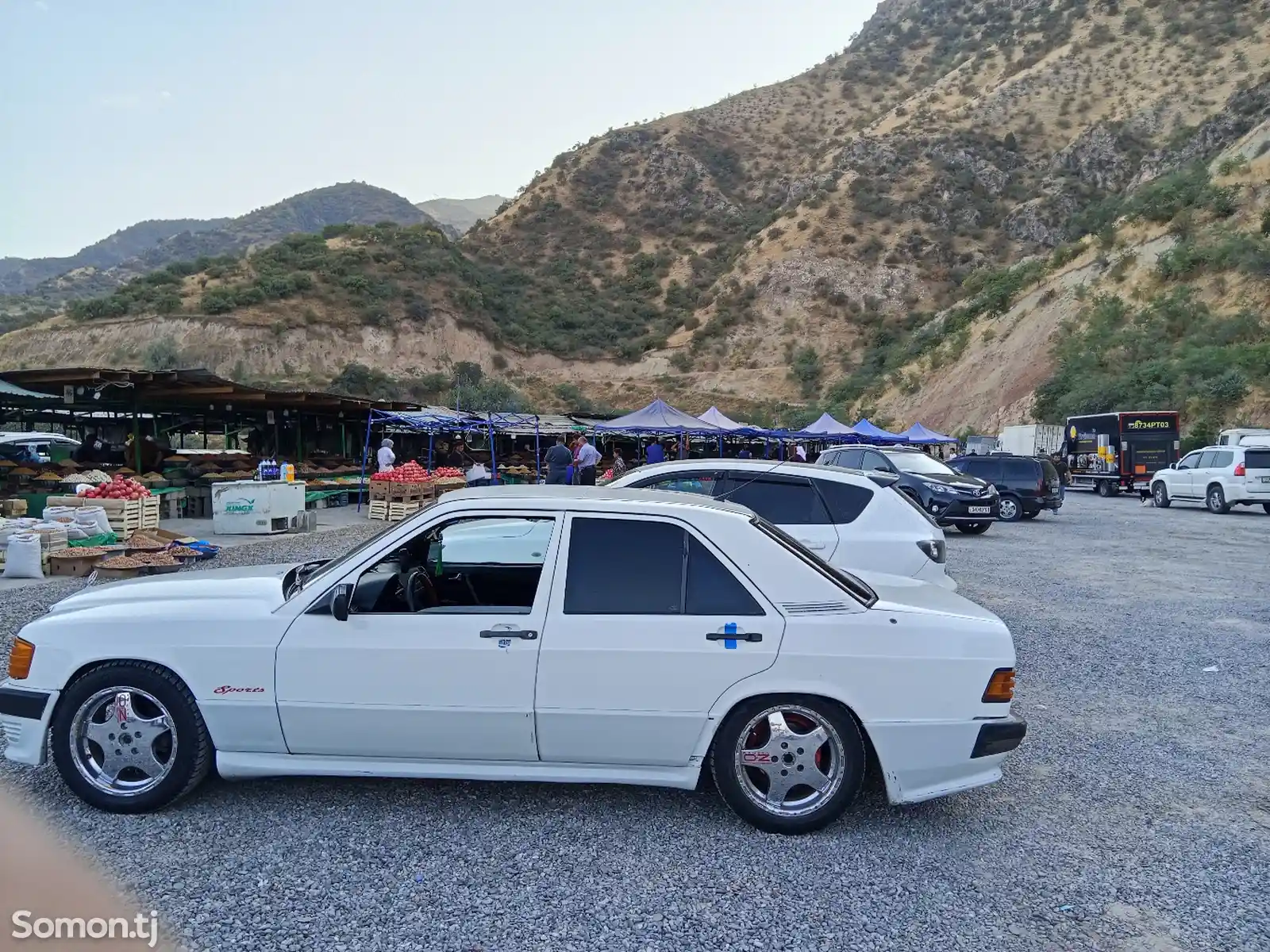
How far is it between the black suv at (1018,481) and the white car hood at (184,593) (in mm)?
18778

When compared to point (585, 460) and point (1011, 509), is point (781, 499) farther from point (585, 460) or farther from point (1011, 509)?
point (1011, 509)

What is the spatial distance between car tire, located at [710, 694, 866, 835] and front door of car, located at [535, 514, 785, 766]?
16 cm

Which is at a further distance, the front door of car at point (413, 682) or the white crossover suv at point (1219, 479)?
the white crossover suv at point (1219, 479)

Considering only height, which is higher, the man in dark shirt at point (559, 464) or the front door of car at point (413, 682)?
the man in dark shirt at point (559, 464)

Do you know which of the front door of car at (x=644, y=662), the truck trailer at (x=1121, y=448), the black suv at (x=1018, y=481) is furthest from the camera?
the truck trailer at (x=1121, y=448)

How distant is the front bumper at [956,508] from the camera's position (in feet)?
54.0

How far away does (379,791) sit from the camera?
162 inches

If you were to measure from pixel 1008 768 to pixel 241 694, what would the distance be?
397cm

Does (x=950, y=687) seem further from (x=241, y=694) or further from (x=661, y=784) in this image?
(x=241, y=694)

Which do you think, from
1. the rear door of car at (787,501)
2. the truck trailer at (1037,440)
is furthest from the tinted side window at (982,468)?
the rear door of car at (787,501)

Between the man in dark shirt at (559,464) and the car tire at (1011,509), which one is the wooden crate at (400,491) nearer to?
the man in dark shirt at (559,464)

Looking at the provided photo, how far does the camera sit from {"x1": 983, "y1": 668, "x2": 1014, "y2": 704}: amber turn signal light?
3.78 metres

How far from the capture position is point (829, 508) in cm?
747

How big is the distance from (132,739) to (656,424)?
2090 centimetres
